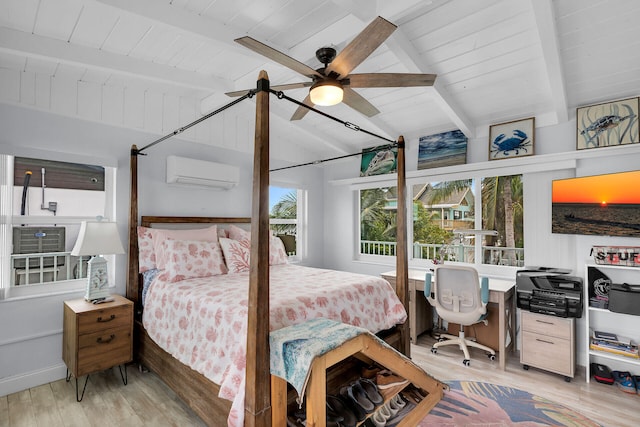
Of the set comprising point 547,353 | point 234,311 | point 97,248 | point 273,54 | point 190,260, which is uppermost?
point 273,54

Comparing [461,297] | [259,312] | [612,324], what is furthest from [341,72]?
[612,324]

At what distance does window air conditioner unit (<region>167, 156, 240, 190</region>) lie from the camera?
3354 millimetres

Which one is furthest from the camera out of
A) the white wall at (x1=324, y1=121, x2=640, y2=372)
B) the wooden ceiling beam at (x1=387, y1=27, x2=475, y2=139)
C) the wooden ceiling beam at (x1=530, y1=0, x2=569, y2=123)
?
the white wall at (x1=324, y1=121, x2=640, y2=372)


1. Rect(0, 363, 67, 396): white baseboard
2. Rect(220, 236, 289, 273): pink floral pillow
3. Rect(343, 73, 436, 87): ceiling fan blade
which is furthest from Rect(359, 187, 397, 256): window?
Rect(0, 363, 67, 396): white baseboard

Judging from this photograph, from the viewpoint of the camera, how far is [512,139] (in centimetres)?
342

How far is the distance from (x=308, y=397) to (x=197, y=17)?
241 centimetres

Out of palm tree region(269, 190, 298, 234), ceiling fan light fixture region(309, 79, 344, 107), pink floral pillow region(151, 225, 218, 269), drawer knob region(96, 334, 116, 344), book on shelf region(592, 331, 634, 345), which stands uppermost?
ceiling fan light fixture region(309, 79, 344, 107)

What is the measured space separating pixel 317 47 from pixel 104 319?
2696 millimetres

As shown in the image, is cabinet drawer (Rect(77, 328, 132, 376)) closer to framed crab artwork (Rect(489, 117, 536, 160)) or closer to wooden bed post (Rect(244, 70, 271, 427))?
wooden bed post (Rect(244, 70, 271, 427))

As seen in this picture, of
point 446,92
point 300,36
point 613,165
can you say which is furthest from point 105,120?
point 613,165

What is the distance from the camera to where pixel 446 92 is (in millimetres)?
3090

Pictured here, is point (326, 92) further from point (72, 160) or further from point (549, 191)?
point (549, 191)

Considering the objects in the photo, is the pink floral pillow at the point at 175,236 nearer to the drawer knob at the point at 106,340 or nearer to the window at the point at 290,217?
the drawer knob at the point at 106,340

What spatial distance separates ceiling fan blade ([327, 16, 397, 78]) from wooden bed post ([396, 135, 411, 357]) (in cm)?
102
